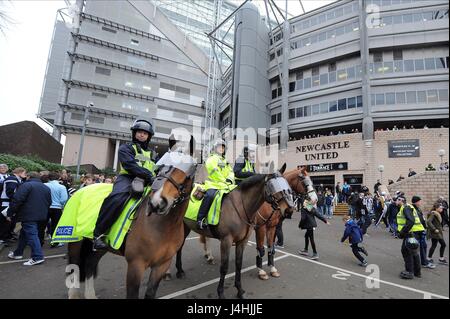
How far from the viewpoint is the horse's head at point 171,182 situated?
2.62 metres

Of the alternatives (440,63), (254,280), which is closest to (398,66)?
(440,63)

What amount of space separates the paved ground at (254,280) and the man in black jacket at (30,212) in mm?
302

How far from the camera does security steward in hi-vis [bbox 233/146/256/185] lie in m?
5.88

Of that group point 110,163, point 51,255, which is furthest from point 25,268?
point 110,163

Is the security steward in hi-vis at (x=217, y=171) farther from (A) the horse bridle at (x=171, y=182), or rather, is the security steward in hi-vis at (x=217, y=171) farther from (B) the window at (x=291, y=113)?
(B) the window at (x=291, y=113)

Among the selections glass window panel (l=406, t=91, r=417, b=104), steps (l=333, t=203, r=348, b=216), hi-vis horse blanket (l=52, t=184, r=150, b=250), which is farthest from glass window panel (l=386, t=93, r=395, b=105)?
hi-vis horse blanket (l=52, t=184, r=150, b=250)

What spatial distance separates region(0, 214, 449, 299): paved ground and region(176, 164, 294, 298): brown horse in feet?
3.06

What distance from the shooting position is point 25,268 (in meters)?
5.54

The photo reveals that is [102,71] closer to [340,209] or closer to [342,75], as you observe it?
[342,75]

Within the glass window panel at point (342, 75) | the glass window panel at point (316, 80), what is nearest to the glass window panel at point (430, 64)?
the glass window panel at point (342, 75)

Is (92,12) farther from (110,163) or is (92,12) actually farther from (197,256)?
(197,256)

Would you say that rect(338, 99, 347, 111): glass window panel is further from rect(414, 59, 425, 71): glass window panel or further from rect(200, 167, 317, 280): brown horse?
rect(200, 167, 317, 280): brown horse

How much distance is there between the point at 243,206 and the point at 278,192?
2.58 ft
